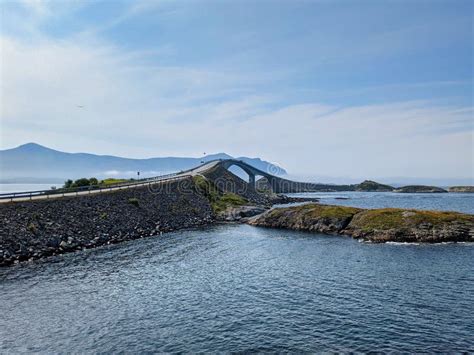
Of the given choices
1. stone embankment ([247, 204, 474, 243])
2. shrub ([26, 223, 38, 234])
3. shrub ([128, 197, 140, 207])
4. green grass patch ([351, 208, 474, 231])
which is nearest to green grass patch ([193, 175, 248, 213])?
stone embankment ([247, 204, 474, 243])

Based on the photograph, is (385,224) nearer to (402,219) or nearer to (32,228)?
(402,219)

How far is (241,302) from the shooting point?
3297 cm

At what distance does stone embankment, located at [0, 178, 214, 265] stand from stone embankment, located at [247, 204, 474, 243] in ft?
91.6

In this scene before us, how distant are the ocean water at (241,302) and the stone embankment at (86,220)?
14.1ft

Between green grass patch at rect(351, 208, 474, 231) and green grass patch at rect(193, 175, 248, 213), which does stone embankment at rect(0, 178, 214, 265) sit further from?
green grass patch at rect(351, 208, 474, 231)

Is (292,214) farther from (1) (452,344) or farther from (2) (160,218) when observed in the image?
(1) (452,344)

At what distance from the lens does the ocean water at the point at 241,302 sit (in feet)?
81.8

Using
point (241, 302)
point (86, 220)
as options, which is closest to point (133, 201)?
point (86, 220)

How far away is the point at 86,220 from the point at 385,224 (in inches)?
2209

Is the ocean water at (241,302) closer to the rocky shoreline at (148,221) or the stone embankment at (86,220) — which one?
the stone embankment at (86,220)

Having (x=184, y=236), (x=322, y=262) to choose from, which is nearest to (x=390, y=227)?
(x=322, y=262)

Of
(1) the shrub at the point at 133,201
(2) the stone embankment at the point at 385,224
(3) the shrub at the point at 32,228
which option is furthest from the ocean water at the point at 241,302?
(1) the shrub at the point at 133,201

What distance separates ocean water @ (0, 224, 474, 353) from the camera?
24938 millimetres

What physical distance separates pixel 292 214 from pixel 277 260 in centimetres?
3946
